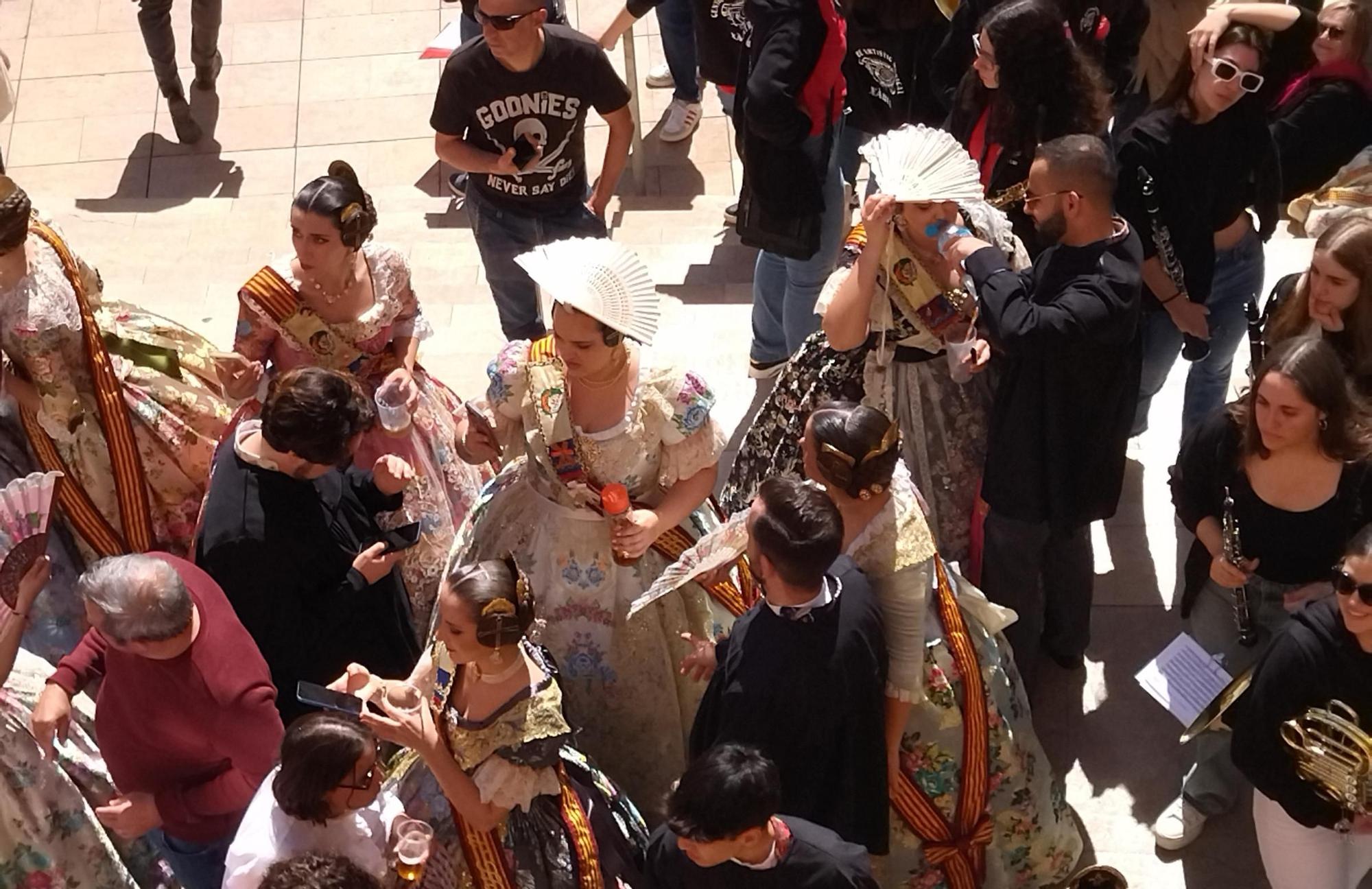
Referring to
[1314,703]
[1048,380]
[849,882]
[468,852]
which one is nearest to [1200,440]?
[1048,380]

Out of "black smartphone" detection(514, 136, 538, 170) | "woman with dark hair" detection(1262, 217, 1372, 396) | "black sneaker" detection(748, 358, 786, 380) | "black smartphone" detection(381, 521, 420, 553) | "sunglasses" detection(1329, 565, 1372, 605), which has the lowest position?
"black sneaker" detection(748, 358, 786, 380)

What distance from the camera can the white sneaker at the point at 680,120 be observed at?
7.77m

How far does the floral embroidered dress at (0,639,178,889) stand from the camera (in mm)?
3541

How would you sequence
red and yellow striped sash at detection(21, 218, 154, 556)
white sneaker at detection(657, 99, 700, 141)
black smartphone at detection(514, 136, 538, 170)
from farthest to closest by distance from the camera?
white sneaker at detection(657, 99, 700, 141)
black smartphone at detection(514, 136, 538, 170)
red and yellow striped sash at detection(21, 218, 154, 556)

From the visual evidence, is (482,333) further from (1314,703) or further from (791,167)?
(1314,703)

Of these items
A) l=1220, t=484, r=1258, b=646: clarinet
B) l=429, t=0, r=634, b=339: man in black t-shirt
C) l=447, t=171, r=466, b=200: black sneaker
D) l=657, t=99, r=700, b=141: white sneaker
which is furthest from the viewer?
l=657, t=99, r=700, b=141: white sneaker

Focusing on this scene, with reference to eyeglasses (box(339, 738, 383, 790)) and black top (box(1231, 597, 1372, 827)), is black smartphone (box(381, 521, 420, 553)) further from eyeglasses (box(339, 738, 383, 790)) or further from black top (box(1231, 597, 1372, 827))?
black top (box(1231, 597, 1372, 827))

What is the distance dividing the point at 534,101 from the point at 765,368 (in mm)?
1376

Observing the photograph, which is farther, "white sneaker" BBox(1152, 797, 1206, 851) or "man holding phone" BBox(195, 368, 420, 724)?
"white sneaker" BBox(1152, 797, 1206, 851)

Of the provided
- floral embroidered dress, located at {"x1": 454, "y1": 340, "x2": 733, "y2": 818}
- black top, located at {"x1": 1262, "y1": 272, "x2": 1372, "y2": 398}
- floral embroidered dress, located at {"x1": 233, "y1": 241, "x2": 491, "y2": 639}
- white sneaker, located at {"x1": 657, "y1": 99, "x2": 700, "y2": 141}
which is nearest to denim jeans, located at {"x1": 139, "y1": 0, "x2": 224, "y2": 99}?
white sneaker, located at {"x1": 657, "y1": 99, "x2": 700, "y2": 141}

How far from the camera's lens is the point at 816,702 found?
3.22m

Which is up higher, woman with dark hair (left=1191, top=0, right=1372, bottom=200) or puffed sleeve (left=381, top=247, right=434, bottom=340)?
woman with dark hair (left=1191, top=0, right=1372, bottom=200)

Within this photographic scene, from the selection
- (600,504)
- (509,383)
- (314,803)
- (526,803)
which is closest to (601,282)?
(509,383)

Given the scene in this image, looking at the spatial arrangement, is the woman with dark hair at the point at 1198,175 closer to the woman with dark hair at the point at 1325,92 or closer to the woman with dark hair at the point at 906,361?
the woman with dark hair at the point at 906,361
